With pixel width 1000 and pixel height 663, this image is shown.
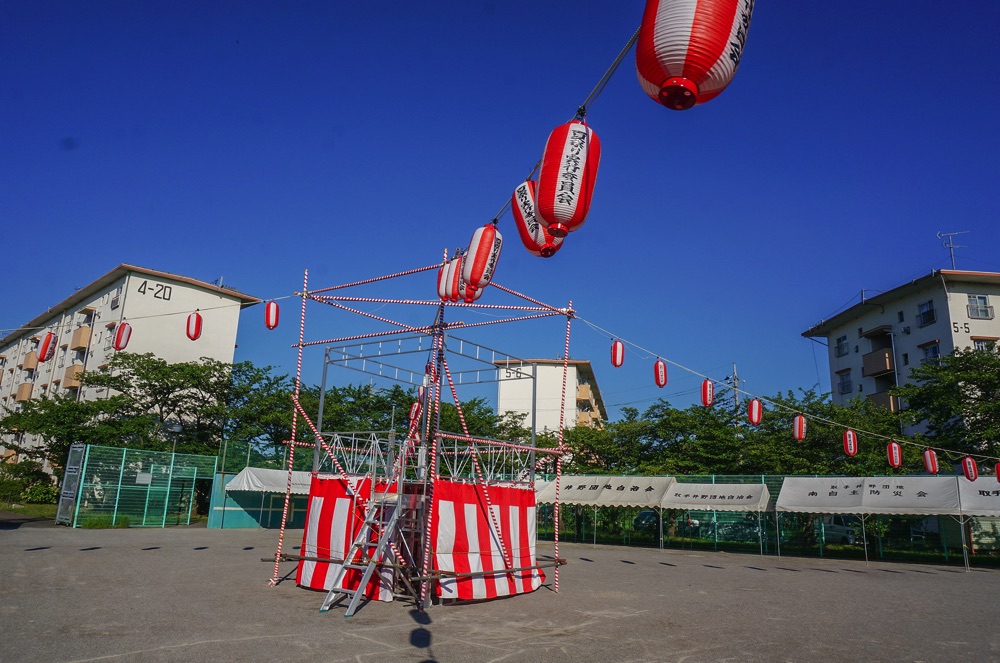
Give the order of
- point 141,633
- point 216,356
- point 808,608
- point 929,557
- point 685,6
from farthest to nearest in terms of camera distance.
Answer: point 216,356 → point 929,557 → point 808,608 → point 141,633 → point 685,6

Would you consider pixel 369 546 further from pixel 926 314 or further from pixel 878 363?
pixel 878 363

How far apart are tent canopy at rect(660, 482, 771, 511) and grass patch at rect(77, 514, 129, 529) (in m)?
20.2

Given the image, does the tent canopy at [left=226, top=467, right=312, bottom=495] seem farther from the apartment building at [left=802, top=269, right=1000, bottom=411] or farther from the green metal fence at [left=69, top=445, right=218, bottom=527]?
the apartment building at [left=802, top=269, right=1000, bottom=411]

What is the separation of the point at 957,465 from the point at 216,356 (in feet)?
132

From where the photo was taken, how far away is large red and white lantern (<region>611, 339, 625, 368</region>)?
16.4 m

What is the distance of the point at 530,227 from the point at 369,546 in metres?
5.81

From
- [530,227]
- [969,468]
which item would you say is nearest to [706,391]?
[969,468]

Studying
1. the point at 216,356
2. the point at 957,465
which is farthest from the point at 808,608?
the point at 216,356

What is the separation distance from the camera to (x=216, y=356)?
39875mm

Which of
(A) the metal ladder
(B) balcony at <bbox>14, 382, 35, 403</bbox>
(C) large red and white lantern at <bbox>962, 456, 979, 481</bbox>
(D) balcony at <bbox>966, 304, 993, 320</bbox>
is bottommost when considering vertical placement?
(A) the metal ladder

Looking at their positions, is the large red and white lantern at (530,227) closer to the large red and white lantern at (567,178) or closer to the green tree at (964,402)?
the large red and white lantern at (567,178)

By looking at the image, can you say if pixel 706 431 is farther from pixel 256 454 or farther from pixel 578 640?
pixel 578 640

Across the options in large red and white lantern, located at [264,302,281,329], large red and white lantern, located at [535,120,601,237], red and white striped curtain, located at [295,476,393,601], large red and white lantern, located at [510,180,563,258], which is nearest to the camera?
large red and white lantern, located at [535,120,601,237]

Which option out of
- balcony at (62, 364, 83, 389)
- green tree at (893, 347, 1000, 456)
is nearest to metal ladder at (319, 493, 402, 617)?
green tree at (893, 347, 1000, 456)
